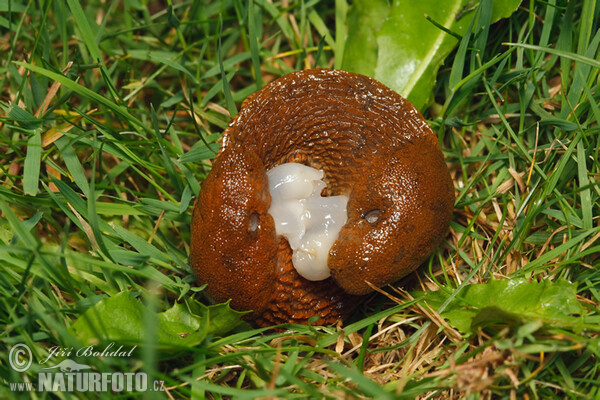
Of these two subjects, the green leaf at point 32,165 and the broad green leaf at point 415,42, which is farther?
the broad green leaf at point 415,42

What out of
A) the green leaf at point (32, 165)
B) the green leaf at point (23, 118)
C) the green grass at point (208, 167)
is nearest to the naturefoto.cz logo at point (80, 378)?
the green grass at point (208, 167)

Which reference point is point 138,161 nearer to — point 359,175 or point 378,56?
point 359,175

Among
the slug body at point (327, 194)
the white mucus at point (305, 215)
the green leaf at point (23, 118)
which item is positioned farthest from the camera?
the green leaf at point (23, 118)

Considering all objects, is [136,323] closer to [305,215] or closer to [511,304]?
[305,215]

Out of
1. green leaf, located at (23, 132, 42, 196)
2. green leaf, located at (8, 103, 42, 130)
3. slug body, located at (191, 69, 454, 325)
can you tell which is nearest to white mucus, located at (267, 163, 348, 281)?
slug body, located at (191, 69, 454, 325)

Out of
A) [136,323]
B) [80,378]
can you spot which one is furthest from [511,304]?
[80,378]

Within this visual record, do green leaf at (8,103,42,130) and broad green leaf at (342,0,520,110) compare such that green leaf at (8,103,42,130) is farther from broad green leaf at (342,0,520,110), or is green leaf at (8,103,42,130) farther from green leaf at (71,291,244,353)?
broad green leaf at (342,0,520,110)

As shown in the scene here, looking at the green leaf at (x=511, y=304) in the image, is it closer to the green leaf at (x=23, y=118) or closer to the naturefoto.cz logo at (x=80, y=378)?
the naturefoto.cz logo at (x=80, y=378)

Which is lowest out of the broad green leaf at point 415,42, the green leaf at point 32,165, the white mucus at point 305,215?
the white mucus at point 305,215
